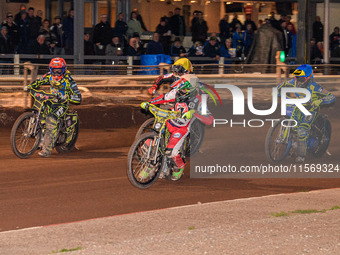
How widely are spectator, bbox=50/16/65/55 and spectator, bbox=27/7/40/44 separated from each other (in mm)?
382

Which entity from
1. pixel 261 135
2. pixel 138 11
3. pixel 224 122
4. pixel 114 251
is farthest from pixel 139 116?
pixel 114 251

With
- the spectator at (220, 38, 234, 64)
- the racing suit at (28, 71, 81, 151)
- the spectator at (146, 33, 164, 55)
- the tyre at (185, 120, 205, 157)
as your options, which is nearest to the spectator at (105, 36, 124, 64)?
the spectator at (146, 33, 164, 55)

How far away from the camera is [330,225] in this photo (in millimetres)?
8102

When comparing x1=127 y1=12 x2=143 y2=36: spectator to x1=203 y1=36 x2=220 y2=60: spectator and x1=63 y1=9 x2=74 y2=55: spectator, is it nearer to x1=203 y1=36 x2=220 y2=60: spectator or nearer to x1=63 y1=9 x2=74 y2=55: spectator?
x1=63 y1=9 x2=74 y2=55: spectator

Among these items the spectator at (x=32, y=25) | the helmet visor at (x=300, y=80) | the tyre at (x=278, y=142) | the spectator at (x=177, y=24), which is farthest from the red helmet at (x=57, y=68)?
the spectator at (x=177, y=24)

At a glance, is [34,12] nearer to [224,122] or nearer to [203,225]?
[224,122]

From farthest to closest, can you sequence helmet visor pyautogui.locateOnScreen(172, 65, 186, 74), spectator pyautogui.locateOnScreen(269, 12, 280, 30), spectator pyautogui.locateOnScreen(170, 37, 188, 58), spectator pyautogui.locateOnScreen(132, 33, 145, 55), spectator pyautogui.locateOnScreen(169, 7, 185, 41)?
spectator pyautogui.locateOnScreen(269, 12, 280, 30), spectator pyautogui.locateOnScreen(169, 7, 185, 41), spectator pyautogui.locateOnScreen(170, 37, 188, 58), spectator pyautogui.locateOnScreen(132, 33, 145, 55), helmet visor pyautogui.locateOnScreen(172, 65, 186, 74)

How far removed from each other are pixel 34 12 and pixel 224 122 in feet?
23.9

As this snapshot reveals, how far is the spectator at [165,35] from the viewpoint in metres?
23.6

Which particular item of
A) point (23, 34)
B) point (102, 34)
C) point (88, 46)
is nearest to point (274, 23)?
point (102, 34)

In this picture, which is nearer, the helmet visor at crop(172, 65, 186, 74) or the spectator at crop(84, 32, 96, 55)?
the helmet visor at crop(172, 65, 186, 74)

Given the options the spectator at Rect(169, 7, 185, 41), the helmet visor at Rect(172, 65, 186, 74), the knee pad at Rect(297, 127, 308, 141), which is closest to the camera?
the helmet visor at Rect(172, 65, 186, 74)

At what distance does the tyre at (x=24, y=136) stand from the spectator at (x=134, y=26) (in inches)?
383

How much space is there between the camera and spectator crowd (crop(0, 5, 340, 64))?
21.2 metres
